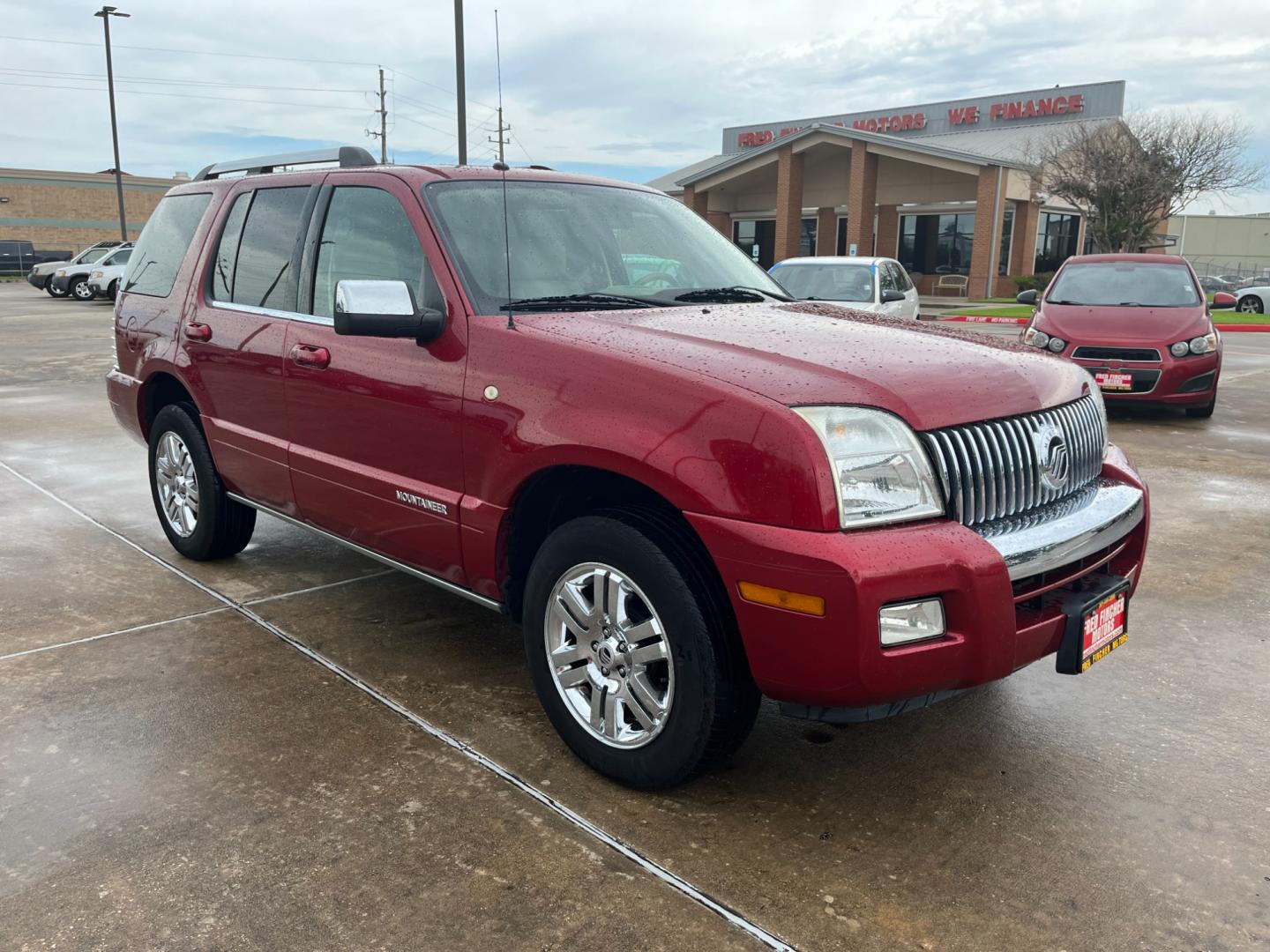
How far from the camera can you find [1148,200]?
30.3 metres

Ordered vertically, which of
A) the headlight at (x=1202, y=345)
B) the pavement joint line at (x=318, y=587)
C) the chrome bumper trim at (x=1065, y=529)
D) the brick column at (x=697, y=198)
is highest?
the brick column at (x=697, y=198)

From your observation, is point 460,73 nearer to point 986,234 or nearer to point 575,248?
point 575,248

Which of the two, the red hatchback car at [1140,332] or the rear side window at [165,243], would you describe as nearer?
→ the rear side window at [165,243]

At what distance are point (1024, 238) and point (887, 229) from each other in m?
4.52

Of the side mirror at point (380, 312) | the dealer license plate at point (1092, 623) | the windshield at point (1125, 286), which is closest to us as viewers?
the dealer license plate at point (1092, 623)

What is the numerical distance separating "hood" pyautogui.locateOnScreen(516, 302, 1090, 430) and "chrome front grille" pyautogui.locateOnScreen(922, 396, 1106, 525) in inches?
1.7

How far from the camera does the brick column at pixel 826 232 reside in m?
37.1

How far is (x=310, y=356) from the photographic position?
3.92 metres

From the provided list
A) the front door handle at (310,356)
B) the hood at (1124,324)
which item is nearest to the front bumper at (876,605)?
the front door handle at (310,356)

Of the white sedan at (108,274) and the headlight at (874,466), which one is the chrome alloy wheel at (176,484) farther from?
the white sedan at (108,274)

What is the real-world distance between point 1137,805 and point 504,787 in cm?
180

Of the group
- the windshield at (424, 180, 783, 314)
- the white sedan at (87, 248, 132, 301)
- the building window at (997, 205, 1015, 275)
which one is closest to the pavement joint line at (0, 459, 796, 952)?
the windshield at (424, 180, 783, 314)

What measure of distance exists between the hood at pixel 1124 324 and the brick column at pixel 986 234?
77.0 feet

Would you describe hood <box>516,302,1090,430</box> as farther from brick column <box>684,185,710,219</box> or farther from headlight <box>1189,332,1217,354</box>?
brick column <box>684,185,710,219</box>
